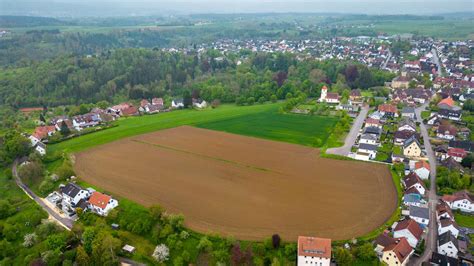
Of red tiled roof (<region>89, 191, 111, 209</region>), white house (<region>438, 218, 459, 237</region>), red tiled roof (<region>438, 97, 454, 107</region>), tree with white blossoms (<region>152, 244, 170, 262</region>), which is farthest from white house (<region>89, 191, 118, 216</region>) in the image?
red tiled roof (<region>438, 97, 454, 107</region>)

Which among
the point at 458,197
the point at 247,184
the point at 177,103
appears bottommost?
the point at 177,103

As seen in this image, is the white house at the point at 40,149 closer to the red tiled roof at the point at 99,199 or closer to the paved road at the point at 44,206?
the paved road at the point at 44,206

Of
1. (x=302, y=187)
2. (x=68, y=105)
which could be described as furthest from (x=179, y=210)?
(x=68, y=105)

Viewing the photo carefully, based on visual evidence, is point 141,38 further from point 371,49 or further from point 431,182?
point 431,182

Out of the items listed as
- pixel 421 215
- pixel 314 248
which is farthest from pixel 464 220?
pixel 314 248

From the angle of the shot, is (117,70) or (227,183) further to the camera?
(117,70)

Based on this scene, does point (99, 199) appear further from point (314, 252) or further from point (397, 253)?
point (397, 253)
